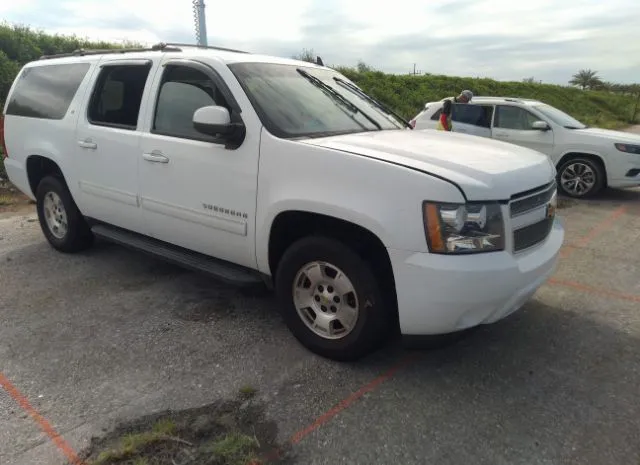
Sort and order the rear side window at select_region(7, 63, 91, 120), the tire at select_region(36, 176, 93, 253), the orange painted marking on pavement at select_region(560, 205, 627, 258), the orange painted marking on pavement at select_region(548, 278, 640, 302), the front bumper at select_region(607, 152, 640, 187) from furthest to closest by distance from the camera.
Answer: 1. the front bumper at select_region(607, 152, 640, 187)
2. the orange painted marking on pavement at select_region(560, 205, 627, 258)
3. the tire at select_region(36, 176, 93, 253)
4. the rear side window at select_region(7, 63, 91, 120)
5. the orange painted marking on pavement at select_region(548, 278, 640, 302)

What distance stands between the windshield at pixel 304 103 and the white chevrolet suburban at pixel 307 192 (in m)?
0.01

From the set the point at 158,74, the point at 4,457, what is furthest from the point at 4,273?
the point at 4,457

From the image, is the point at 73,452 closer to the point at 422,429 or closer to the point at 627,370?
the point at 422,429

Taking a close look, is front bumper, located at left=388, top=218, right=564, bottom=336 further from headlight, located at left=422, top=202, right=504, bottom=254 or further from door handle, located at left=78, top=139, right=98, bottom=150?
door handle, located at left=78, top=139, right=98, bottom=150

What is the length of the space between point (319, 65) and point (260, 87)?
129 centimetres

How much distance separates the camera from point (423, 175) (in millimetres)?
2641

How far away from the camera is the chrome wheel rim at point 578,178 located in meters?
8.50

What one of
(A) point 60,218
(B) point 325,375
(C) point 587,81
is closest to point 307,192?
(B) point 325,375

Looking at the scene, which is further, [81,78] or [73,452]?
[81,78]

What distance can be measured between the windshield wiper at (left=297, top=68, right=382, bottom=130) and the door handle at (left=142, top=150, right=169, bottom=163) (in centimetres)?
125

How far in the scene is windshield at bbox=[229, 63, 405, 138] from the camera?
3355 millimetres

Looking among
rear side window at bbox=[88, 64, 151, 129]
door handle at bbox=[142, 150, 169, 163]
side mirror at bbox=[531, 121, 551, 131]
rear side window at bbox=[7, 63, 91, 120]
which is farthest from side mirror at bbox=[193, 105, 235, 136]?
side mirror at bbox=[531, 121, 551, 131]

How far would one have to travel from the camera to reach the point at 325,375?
10.1 ft

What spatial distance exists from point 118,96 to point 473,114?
706 cm
